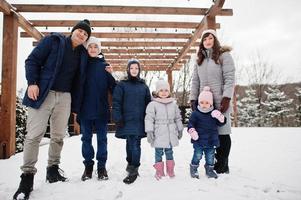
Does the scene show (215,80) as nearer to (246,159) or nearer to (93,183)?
(246,159)

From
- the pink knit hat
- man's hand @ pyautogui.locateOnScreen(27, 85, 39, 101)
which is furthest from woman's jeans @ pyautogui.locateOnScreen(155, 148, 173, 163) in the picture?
man's hand @ pyautogui.locateOnScreen(27, 85, 39, 101)

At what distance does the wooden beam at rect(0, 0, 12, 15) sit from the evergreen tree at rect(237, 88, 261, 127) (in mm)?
26071

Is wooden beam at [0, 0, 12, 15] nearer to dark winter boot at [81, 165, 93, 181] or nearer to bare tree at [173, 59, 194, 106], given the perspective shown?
dark winter boot at [81, 165, 93, 181]

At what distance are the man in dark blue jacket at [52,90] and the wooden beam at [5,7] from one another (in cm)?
259

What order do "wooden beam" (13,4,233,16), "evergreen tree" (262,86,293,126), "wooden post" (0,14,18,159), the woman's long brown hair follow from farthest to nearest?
"evergreen tree" (262,86,293,126) < "wooden beam" (13,4,233,16) < "wooden post" (0,14,18,159) < the woman's long brown hair

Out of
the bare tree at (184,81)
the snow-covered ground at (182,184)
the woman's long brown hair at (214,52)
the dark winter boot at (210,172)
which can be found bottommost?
the snow-covered ground at (182,184)

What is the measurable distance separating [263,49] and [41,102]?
97.9 ft

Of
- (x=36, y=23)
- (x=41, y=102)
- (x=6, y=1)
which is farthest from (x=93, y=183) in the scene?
(x=36, y=23)

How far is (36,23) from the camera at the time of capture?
6.56 m

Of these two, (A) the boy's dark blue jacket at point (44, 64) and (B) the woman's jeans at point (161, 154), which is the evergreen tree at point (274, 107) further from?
(A) the boy's dark blue jacket at point (44, 64)

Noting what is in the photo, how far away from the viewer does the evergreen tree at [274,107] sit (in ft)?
89.9

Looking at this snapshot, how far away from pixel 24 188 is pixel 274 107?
95.4 ft

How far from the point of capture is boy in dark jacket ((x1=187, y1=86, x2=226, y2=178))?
10.4ft

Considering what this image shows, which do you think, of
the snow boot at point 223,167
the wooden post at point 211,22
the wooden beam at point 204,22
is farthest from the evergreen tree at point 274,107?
the snow boot at point 223,167
